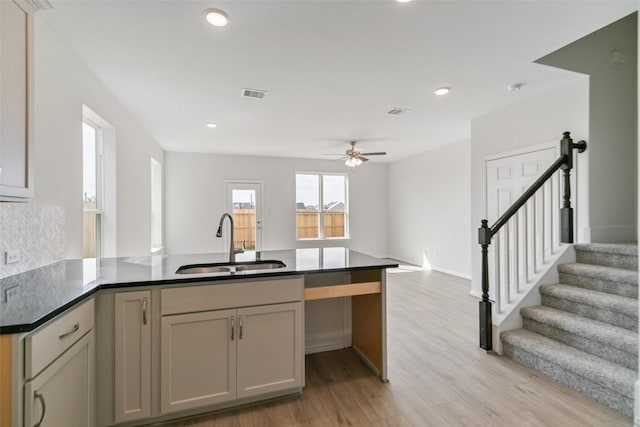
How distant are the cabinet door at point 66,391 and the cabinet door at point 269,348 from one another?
2.53 feet

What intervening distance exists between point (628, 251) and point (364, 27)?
289 centimetres

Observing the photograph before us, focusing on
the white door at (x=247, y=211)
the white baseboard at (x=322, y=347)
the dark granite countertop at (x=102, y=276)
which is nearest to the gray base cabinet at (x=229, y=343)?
the dark granite countertop at (x=102, y=276)

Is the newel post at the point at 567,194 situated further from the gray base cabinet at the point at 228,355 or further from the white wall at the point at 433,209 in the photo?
the gray base cabinet at the point at 228,355

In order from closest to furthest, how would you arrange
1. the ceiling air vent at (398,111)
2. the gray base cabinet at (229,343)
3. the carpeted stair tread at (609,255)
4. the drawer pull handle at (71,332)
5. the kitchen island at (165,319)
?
the drawer pull handle at (71,332) < the kitchen island at (165,319) < the gray base cabinet at (229,343) < the carpeted stair tread at (609,255) < the ceiling air vent at (398,111)

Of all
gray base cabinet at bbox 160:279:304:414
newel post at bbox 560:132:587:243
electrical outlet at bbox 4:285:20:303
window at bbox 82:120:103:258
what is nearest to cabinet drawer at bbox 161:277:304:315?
gray base cabinet at bbox 160:279:304:414

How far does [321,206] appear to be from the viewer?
7680 mm

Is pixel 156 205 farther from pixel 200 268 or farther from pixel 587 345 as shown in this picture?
pixel 587 345

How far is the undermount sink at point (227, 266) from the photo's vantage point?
2.25 metres

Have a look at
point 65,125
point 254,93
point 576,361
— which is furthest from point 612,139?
point 65,125

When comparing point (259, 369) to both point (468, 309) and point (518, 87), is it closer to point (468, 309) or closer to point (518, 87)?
point (468, 309)

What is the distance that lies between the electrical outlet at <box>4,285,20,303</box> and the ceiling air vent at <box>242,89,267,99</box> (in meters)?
2.58

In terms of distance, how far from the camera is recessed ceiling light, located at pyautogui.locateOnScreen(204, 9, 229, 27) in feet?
6.55

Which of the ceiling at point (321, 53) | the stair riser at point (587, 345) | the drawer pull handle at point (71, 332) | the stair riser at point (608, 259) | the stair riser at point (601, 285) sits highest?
the ceiling at point (321, 53)

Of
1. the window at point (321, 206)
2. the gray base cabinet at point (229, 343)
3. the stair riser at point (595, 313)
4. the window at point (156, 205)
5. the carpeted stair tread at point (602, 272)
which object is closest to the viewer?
the gray base cabinet at point (229, 343)
